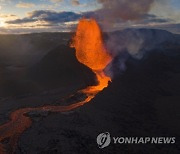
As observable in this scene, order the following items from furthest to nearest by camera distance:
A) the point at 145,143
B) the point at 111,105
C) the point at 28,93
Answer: the point at 28,93
the point at 111,105
the point at 145,143

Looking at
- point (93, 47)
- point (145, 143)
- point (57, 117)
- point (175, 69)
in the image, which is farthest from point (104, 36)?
point (145, 143)

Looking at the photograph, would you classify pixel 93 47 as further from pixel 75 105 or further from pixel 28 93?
pixel 75 105

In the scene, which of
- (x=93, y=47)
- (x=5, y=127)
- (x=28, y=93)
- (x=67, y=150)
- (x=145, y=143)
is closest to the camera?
(x=67, y=150)

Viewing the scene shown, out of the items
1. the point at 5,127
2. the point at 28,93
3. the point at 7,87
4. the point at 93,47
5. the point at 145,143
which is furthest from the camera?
the point at 93,47

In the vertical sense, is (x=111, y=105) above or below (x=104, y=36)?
below

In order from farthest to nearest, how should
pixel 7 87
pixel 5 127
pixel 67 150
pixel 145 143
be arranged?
pixel 7 87 → pixel 5 127 → pixel 145 143 → pixel 67 150

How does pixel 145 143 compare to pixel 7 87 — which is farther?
pixel 7 87

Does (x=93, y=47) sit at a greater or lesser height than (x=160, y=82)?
greater

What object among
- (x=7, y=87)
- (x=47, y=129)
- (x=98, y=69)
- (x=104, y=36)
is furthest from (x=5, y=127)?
(x=104, y=36)

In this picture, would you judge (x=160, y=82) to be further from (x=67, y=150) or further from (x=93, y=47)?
(x=67, y=150)
